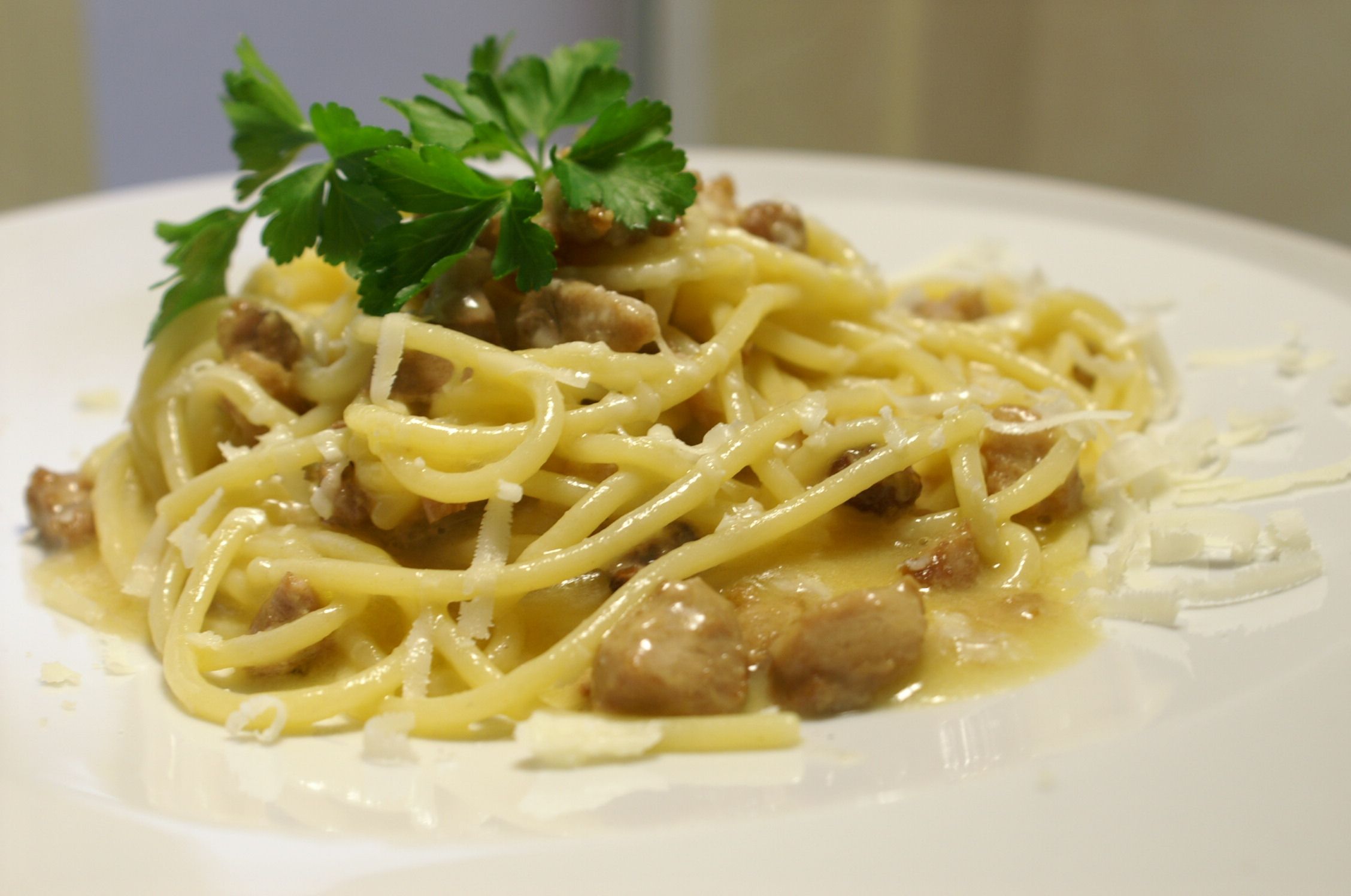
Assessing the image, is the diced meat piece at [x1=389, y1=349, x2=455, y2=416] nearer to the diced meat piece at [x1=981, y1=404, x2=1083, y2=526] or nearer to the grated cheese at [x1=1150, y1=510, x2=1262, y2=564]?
the diced meat piece at [x1=981, y1=404, x2=1083, y2=526]

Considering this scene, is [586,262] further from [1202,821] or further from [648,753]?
[1202,821]

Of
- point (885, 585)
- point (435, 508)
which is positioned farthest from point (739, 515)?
point (435, 508)

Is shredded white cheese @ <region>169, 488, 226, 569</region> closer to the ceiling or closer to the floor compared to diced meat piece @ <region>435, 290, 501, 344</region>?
closer to the floor

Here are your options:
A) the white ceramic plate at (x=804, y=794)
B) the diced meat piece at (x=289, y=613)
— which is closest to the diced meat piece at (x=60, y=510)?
the white ceramic plate at (x=804, y=794)

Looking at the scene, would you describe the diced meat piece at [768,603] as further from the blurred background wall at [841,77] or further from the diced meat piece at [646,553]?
the blurred background wall at [841,77]

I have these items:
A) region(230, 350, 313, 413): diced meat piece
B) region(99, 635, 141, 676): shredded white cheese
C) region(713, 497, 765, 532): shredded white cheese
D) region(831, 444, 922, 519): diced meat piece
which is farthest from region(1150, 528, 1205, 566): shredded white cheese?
region(99, 635, 141, 676): shredded white cheese

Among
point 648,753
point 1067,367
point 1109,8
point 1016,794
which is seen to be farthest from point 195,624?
point 1109,8

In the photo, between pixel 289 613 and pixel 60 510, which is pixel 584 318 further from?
pixel 60 510
